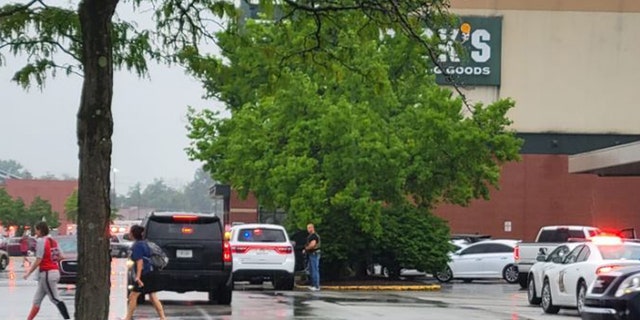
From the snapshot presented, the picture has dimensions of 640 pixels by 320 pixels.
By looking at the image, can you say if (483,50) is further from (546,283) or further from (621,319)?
(621,319)

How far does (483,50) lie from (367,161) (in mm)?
30091

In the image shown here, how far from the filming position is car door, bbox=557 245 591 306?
22.5 meters

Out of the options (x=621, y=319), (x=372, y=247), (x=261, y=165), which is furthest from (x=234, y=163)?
(x=621, y=319)

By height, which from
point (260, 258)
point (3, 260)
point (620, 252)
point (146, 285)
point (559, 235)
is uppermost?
point (559, 235)

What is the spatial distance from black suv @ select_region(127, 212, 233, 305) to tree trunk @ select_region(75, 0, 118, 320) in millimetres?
14050

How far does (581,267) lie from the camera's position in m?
22.2

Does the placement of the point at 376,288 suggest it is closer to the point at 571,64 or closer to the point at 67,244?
the point at 67,244

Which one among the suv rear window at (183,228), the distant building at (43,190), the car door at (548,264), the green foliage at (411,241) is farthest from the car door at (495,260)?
the distant building at (43,190)

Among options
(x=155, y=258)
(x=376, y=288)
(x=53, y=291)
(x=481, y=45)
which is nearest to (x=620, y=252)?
(x=155, y=258)

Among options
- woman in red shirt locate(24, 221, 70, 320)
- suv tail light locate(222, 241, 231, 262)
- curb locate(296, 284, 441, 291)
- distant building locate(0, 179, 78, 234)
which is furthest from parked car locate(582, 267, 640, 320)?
distant building locate(0, 179, 78, 234)

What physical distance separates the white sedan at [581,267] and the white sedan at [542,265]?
1.41 feet

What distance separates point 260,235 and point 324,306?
825cm

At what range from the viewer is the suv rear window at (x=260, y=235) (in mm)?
31422

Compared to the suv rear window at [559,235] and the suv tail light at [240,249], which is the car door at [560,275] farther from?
the suv rear window at [559,235]
